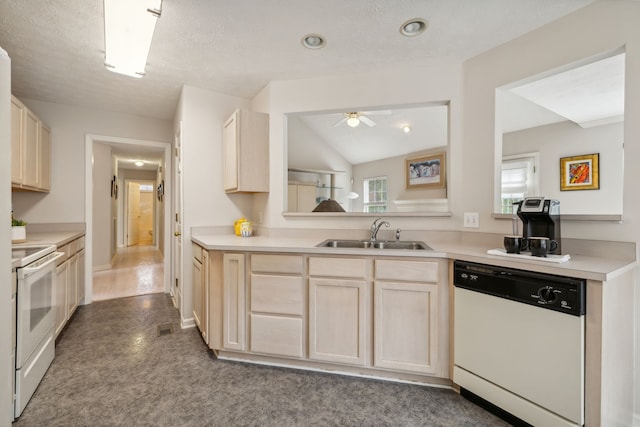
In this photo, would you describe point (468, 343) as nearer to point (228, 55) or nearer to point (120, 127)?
point (228, 55)

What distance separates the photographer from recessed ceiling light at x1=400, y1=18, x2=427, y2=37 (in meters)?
1.88

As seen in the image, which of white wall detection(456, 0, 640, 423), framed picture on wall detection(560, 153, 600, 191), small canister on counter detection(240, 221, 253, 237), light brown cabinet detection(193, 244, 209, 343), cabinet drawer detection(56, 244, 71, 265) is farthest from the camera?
framed picture on wall detection(560, 153, 600, 191)

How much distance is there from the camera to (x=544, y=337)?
1407mm

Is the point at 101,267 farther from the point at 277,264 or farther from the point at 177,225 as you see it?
the point at 277,264

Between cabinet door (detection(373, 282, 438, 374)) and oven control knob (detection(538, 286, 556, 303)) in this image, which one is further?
cabinet door (detection(373, 282, 438, 374))

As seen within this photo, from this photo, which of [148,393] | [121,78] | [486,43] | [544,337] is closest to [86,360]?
[148,393]

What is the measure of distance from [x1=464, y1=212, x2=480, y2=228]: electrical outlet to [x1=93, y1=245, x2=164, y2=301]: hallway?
3.88 meters

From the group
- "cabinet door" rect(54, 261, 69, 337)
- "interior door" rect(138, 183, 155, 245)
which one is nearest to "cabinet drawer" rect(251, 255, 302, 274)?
"cabinet door" rect(54, 261, 69, 337)

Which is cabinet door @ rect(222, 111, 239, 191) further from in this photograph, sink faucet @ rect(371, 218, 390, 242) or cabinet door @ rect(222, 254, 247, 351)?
sink faucet @ rect(371, 218, 390, 242)

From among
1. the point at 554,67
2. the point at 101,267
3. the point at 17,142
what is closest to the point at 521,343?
the point at 554,67

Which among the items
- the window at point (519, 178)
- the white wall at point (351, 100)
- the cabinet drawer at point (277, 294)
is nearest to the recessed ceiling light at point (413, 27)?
the white wall at point (351, 100)

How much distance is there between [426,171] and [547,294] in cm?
217

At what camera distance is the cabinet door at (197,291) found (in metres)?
2.58

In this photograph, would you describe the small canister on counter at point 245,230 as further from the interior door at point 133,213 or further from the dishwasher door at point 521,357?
the interior door at point 133,213
